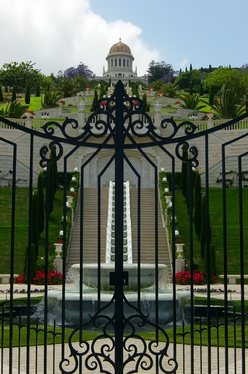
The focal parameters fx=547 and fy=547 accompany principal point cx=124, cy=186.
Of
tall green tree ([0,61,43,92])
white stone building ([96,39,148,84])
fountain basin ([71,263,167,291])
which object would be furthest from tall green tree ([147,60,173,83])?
fountain basin ([71,263,167,291])

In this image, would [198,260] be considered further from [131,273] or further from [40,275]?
[131,273]

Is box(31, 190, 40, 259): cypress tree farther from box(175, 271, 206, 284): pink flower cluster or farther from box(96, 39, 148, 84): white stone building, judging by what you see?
box(96, 39, 148, 84): white stone building

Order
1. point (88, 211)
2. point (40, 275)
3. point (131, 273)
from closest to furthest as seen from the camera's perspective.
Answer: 1. point (131, 273)
2. point (40, 275)
3. point (88, 211)

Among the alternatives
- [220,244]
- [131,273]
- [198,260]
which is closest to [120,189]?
[131,273]

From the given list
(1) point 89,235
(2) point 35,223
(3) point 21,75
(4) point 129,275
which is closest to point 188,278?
(1) point 89,235

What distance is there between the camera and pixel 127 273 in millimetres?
5527

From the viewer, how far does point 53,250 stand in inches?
850

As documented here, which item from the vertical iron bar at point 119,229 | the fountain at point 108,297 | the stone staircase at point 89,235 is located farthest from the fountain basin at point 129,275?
the vertical iron bar at point 119,229

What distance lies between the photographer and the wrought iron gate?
5.38m

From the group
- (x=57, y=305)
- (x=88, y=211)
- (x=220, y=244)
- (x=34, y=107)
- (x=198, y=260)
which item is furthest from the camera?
(x=34, y=107)

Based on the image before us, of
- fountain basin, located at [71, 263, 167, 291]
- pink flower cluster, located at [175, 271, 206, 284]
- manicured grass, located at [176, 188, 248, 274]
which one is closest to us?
fountain basin, located at [71, 263, 167, 291]

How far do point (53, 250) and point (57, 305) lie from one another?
1022 centimetres

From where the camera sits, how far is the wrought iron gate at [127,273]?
5.38 m

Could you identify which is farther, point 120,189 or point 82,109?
point 82,109
